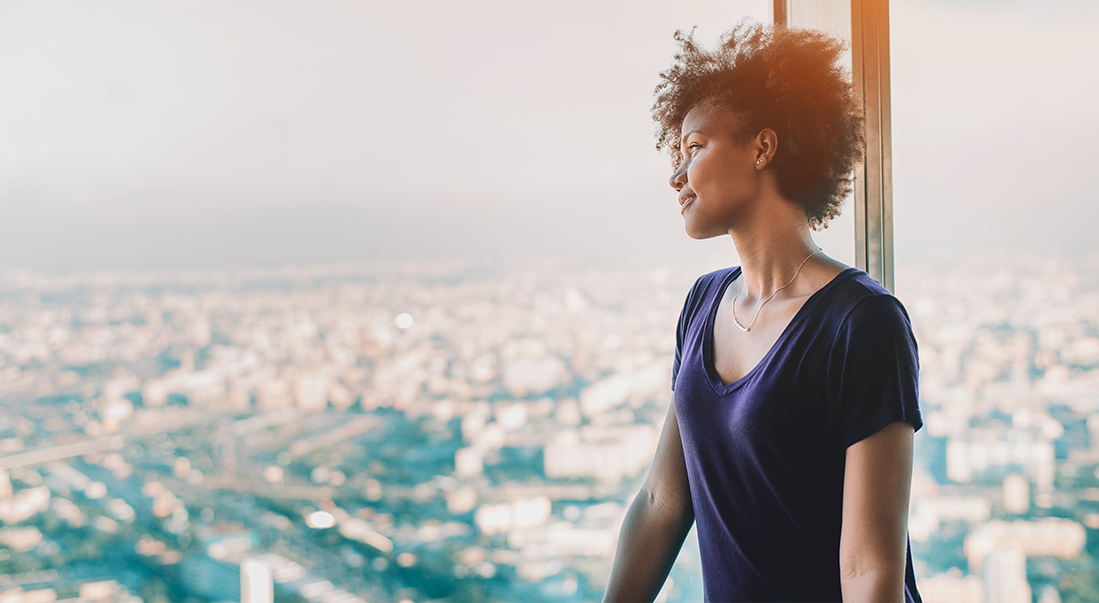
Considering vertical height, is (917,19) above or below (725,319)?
above

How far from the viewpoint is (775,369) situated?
84 cm

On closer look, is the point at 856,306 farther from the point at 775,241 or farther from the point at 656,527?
the point at 656,527

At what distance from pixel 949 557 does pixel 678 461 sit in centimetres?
68

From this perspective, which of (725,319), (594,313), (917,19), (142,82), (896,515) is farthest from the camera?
(594,313)

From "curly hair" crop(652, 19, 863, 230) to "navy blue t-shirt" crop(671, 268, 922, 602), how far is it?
A: 0.17 m

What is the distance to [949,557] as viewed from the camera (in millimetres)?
1300

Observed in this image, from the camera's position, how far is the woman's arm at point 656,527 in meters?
1.00

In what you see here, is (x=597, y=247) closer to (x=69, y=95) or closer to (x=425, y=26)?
(x=425, y=26)

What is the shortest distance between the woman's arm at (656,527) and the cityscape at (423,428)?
0.26 m

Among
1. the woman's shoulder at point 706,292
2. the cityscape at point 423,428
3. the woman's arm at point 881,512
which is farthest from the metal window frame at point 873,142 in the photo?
the woman's arm at point 881,512

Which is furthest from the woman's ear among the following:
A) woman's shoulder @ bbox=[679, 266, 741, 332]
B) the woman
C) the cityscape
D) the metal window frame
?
the cityscape

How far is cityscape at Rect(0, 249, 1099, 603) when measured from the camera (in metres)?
1.06

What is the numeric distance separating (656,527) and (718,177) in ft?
1.76

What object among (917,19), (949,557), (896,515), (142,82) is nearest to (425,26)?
(142,82)
